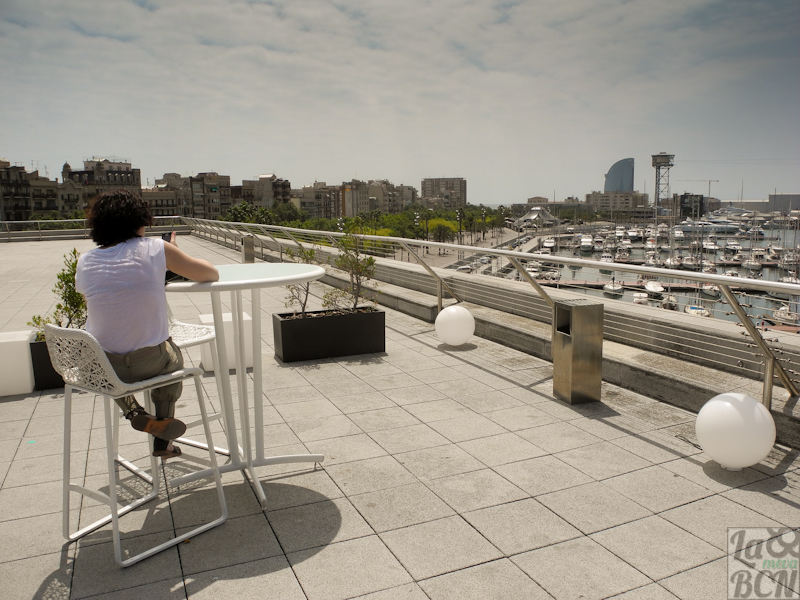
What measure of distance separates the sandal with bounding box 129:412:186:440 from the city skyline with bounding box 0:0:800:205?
12.7 m

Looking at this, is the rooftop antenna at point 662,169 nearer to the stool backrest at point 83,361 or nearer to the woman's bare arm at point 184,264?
the woman's bare arm at point 184,264

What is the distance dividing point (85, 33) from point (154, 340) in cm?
1672

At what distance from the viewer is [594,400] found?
172 inches

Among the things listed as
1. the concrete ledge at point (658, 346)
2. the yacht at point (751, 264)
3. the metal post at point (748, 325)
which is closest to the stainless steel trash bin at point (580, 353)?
the concrete ledge at point (658, 346)

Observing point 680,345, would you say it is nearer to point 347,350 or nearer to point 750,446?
point 750,446

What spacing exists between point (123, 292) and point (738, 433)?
315cm

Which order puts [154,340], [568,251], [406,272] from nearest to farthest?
1. [154,340]
2. [406,272]
3. [568,251]

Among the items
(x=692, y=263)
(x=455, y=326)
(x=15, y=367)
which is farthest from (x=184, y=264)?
(x=692, y=263)

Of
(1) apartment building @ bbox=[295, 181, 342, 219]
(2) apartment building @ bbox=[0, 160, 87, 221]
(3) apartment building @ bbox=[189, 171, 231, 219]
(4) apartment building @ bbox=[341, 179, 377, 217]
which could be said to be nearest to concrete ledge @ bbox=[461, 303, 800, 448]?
(2) apartment building @ bbox=[0, 160, 87, 221]

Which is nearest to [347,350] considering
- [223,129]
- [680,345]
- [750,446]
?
[680,345]

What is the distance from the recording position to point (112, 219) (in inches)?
99.1

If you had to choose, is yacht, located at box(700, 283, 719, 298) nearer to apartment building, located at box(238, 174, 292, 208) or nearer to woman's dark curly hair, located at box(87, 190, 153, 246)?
woman's dark curly hair, located at box(87, 190, 153, 246)

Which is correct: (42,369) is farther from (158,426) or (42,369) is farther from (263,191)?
(263,191)

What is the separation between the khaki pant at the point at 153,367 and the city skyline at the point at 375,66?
1249 centimetres
